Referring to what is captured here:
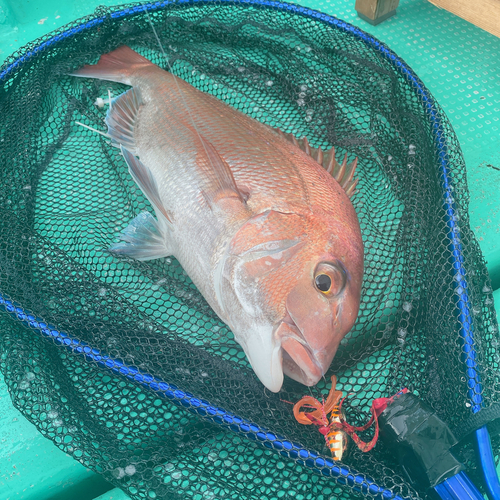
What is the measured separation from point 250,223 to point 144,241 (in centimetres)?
62

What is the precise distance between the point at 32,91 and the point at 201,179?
4.42 feet

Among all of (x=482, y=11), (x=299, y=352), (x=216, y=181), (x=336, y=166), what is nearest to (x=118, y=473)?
(x=299, y=352)

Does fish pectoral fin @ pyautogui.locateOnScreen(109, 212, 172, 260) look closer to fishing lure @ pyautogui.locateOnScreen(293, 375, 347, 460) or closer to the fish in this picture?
the fish

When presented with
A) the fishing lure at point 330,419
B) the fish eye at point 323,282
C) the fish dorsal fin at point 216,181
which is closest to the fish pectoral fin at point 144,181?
the fish dorsal fin at point 216,181

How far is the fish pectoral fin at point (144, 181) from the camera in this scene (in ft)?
6.17

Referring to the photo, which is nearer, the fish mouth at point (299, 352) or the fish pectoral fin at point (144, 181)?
the fish mouth at point (299, 352)

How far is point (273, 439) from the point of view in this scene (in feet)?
4.33

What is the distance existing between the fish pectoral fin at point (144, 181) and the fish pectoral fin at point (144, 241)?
12 centimetres

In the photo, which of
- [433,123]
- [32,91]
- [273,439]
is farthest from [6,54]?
[273,439]

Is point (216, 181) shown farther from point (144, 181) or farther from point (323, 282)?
point (323, 282)

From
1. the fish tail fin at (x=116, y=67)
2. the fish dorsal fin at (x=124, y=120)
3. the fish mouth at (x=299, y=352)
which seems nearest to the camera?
the fish mouth at (x=299, y=352)

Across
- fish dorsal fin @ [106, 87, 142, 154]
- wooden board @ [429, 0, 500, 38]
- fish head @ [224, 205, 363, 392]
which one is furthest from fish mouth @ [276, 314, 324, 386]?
wooden board @ [429, 0, 500, 38]

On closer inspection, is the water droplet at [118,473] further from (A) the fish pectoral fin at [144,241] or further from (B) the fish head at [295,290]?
(A) the fish pectoral fin at [144,241]

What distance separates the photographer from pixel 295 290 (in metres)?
1.44
